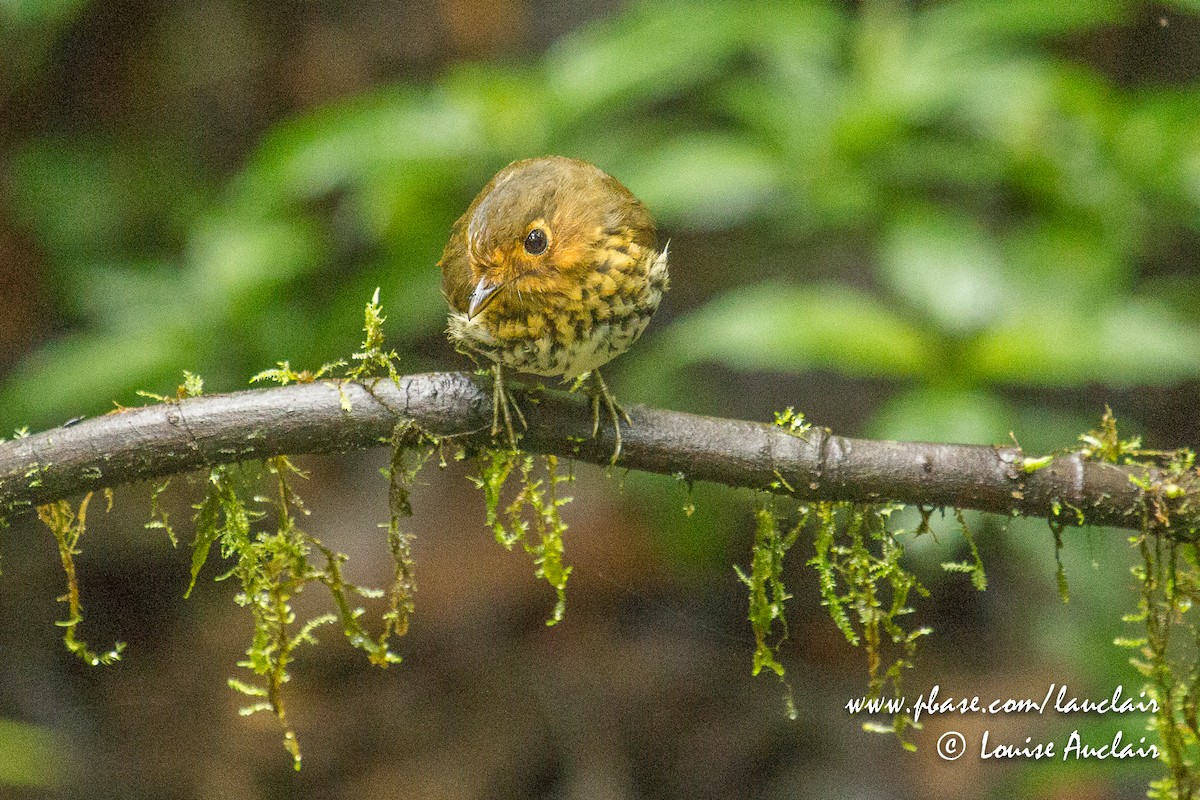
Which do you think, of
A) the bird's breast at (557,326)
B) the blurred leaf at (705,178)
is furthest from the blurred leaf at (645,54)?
the bird's breast at (557,326)

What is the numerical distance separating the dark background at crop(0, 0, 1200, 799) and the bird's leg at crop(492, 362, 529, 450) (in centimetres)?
108

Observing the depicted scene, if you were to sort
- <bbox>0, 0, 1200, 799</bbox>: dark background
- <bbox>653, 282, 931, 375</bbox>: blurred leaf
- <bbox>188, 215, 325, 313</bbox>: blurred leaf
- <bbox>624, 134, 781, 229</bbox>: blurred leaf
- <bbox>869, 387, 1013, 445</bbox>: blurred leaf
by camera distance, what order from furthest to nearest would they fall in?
<bbox>188, 215, 325, 313</bbox>: blurred leaf < <bbox>624, 134, 781, 229</bbox>: blurred leaf < <bbox>0, 0, 1200, 799</bbox>: dark background < <bbox>653, 282, 931, 375</bbox>: blurred leaf < <bbox>869, 387, 1013, 445</bbox>: blurred leaf

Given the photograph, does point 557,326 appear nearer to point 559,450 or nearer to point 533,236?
point 533,236

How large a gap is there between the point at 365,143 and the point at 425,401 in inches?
74.6

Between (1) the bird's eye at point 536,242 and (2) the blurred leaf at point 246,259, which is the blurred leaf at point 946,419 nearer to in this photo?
(1) the bird's eye at point 536,242

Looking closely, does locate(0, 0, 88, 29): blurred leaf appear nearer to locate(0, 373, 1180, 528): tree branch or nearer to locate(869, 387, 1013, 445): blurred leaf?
locate(0, 373, 1180, 528): tree branch

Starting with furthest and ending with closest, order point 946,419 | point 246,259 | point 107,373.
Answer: point 246,259 < point 107,373 < point 946,419

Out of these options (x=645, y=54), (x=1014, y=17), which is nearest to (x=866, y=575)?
(x=645, y=54)

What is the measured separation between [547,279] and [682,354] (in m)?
1.35

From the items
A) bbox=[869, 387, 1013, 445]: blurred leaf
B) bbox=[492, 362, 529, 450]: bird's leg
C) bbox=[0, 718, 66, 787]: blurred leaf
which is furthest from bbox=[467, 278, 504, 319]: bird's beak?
bbox=[0, 718, 66, 787]: blurred leaf

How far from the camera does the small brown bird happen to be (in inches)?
78.0

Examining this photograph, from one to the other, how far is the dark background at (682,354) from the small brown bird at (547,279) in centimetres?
87

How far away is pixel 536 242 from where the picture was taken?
2.01m

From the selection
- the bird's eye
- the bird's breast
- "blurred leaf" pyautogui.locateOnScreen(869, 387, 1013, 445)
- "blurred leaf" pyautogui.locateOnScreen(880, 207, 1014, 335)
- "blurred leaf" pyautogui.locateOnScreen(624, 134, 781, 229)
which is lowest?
the bird's breast
